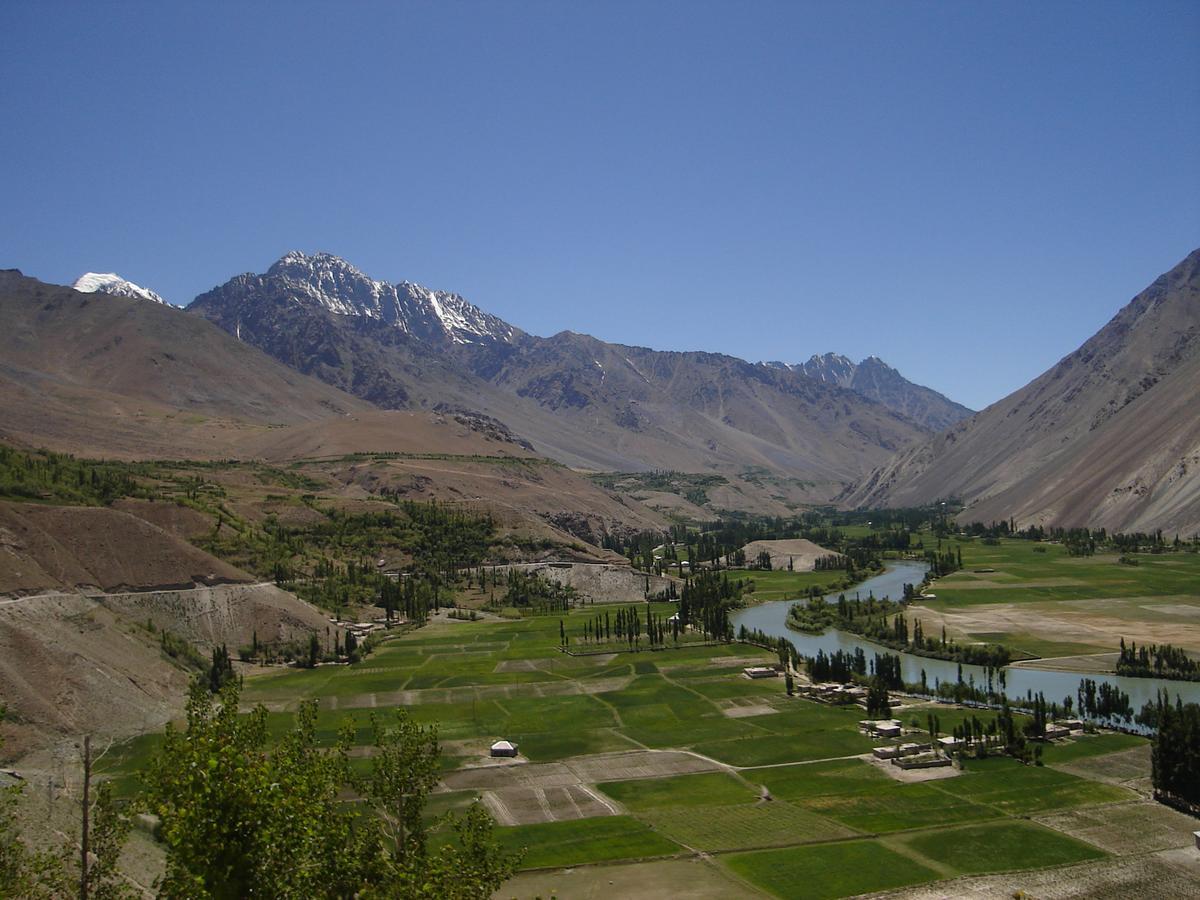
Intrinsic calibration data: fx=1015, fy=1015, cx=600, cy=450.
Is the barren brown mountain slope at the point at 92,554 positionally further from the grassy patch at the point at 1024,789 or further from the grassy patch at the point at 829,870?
the grassy patch at the point at 1024,789

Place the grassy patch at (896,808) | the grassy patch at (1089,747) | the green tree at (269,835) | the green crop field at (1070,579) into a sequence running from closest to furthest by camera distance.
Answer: the green tree at (269,835) < the grassy patch at (896,808) < the grassy patch at (1089,747) < the green crop field at (1070,579)

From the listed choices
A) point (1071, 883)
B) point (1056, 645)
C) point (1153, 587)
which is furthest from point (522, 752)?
point (1153, 587)

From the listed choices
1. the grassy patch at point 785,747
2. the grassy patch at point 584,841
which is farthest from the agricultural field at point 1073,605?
the grassy patch at point 584,841

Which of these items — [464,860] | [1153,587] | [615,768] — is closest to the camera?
[464,860]

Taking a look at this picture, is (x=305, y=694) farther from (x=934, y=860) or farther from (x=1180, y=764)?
(x=1180, y=764)

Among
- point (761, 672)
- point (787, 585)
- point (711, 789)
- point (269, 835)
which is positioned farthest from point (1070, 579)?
point (269, 835)

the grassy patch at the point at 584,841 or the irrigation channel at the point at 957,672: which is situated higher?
the irrigation channel at the point at 957,672

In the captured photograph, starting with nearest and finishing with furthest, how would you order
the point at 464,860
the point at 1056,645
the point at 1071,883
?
the point at 464,860
the point at 1071,883
the point at 1056,645
